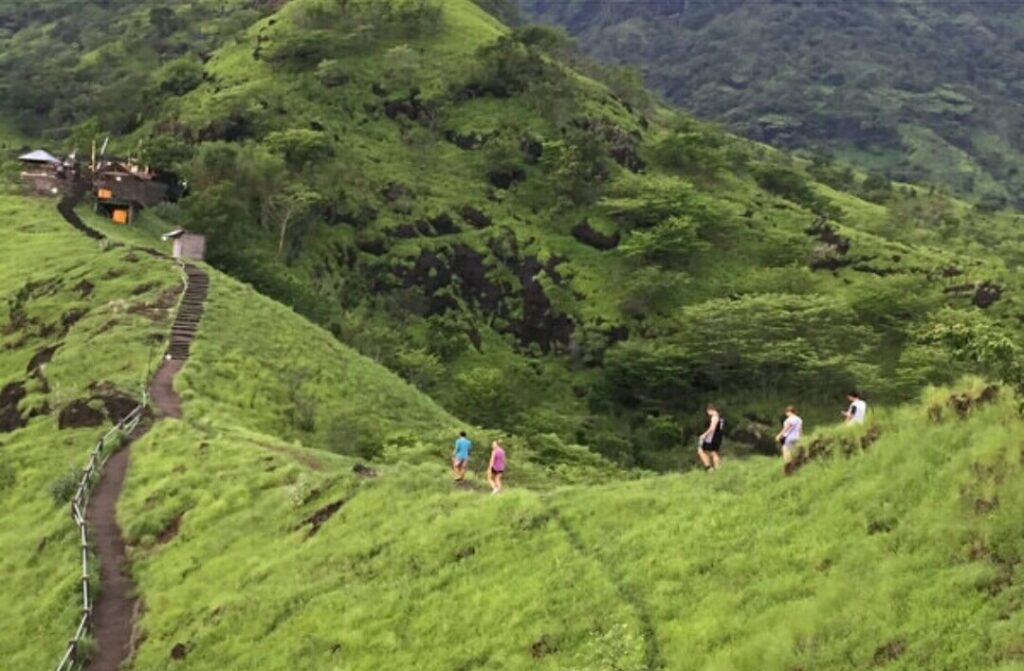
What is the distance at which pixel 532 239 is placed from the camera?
81.6 meters

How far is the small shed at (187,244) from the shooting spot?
6303 cm

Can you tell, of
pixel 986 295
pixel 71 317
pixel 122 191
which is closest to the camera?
pixel 71 317

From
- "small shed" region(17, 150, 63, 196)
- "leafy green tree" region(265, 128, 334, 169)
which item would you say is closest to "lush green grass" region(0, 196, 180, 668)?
"small shed" region(17, 150, 63, 196)

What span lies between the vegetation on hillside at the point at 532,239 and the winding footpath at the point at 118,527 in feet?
60.8

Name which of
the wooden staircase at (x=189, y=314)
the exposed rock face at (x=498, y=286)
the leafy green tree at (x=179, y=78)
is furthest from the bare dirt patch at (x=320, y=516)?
the leafy green tree at (x=179, y=78)

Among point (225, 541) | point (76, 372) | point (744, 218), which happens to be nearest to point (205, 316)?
point (76, 372)

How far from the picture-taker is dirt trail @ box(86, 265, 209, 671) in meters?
23.1

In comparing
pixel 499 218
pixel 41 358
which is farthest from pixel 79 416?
pixel 499 218

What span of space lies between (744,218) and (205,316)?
5556 cm

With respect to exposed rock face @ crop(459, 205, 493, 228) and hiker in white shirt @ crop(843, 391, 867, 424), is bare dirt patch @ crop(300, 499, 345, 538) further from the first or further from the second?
exposed rock face @ crop(459, 205, 493, 228)

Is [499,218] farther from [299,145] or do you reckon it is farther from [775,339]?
[775,339]

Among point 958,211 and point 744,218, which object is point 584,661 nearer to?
point 744,218

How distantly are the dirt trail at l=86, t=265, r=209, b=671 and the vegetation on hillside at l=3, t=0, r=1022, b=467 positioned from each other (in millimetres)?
20223

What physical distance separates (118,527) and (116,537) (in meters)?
0.57
